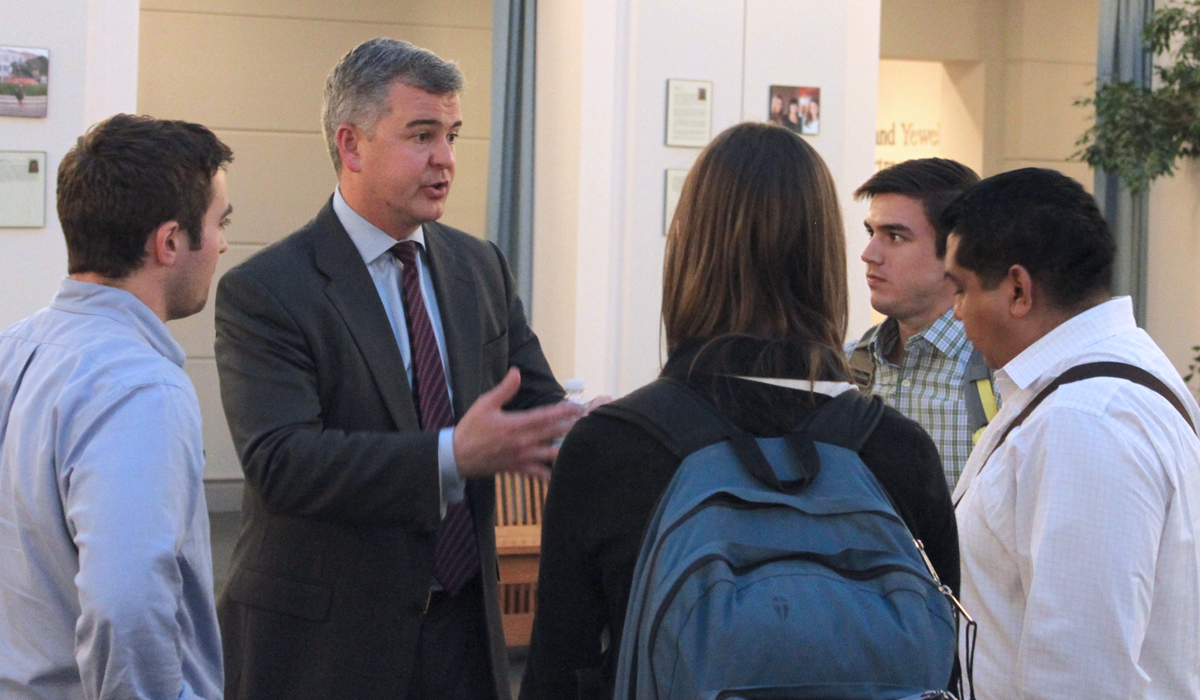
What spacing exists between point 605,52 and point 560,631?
435cm

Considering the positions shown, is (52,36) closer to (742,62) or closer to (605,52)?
(605,52)

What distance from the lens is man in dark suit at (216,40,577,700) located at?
183 cm

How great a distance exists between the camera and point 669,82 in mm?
5469

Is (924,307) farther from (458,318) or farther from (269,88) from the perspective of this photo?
(269,88)

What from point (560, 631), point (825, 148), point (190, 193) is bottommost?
point (560, 631)

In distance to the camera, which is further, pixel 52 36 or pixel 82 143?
pixel 52 36

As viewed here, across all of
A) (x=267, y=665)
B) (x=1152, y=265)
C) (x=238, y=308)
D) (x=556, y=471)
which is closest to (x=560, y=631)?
(x=556, y=471)

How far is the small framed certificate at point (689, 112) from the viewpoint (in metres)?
5.48

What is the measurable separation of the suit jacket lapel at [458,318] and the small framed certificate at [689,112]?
3382mm

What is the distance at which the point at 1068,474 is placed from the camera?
1.73m

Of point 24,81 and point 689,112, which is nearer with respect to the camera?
point 24,81

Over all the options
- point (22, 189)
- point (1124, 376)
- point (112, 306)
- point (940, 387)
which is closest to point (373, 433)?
point (112, 306)

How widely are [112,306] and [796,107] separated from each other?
445 cm

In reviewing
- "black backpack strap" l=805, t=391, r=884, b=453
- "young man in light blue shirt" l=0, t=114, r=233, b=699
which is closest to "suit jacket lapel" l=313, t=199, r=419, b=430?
"young man in light blue shirt" l=0, t=114, r=233, b=699
